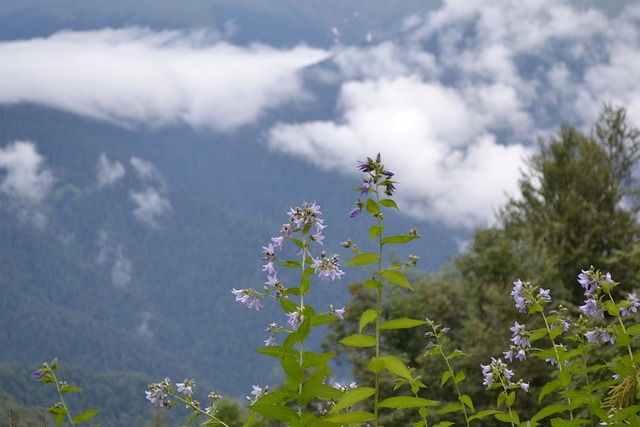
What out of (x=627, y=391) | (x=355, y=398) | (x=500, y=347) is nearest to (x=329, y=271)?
(x=355, y=398)

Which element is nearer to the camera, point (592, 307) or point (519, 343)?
point (592, 307)

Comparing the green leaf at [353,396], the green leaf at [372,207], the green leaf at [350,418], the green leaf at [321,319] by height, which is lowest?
the green leaf at [350,418]

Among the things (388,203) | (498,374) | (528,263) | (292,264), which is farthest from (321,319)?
(528,263)

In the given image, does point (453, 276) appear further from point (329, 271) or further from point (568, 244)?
point (329, 271)

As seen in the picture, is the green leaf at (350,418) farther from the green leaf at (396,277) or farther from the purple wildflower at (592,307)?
the purple wildflower at (592,307)

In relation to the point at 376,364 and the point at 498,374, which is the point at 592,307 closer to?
the point at 498,374

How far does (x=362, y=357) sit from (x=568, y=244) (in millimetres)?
15557

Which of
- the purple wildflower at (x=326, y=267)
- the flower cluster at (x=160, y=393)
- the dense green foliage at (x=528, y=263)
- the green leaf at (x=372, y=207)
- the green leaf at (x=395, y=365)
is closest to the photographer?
the green leaf at (x=395, y=365)

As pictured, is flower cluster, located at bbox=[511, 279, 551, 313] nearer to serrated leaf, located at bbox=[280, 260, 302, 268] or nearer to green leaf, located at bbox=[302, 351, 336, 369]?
serrated leaf, located at bbox=[280, 260, 302, 268]

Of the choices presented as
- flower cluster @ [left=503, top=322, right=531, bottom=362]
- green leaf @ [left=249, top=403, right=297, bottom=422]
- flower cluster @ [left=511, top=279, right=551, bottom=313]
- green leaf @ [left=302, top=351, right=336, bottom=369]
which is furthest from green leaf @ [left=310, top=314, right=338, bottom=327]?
flower cluster @ [left=503, top=322, right=531, bottom=362]

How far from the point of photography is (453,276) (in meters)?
24.4

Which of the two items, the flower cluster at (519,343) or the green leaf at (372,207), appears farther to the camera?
the flower cluster at (519,343)

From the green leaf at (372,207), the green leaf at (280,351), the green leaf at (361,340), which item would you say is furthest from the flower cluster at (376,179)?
the green leaf at (280,351)

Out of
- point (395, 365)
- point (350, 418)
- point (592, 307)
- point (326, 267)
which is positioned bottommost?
point (350, 418)
